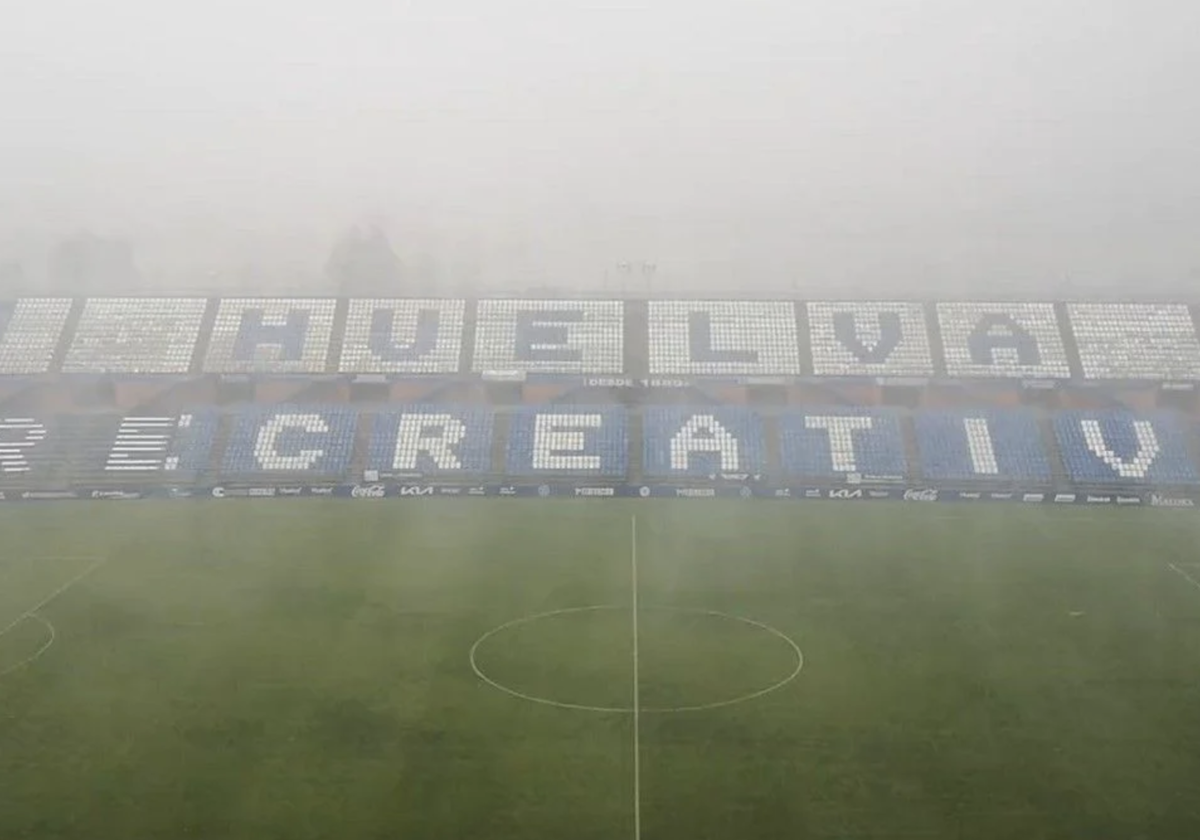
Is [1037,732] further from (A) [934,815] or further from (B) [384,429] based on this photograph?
(B) [384,429]

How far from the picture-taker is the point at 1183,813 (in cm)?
1781

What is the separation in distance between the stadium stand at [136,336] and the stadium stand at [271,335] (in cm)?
109

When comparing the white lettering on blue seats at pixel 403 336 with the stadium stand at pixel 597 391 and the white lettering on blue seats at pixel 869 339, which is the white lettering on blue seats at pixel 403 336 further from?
the white lettering on blue seats at pixel 869 339

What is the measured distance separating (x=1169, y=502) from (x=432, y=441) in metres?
25.8

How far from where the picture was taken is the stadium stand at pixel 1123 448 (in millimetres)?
41562

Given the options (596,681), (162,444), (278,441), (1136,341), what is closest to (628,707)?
(596,681)

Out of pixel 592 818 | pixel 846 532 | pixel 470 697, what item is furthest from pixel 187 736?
pixel 846 532

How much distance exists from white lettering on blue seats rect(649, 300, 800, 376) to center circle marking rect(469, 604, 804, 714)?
21.4 metres

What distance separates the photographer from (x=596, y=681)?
23.0 meters

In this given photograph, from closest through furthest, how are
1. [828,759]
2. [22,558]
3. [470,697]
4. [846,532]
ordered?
[828,759]
[470,697]
[22,558]
[846,532]

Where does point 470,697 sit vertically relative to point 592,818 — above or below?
above

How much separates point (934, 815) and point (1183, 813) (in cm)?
375

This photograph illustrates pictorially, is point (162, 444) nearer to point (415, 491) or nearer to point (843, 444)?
point (415, 491)

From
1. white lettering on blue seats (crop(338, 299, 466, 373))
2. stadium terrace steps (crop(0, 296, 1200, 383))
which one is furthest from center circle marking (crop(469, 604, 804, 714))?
white lettering on blue seats (crop(338, 299, 466, 373))
